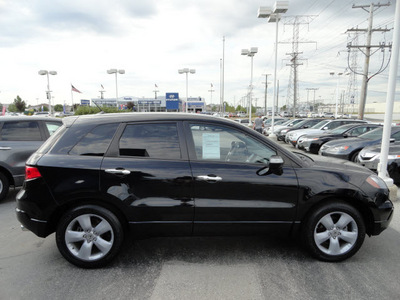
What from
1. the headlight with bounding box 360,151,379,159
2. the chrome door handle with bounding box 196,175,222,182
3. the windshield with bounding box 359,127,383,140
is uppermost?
the chrome door handle with bounding box 196,175,222,182

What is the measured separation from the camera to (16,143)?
18.7ft

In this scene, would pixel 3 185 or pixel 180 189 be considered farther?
pixel 3 185

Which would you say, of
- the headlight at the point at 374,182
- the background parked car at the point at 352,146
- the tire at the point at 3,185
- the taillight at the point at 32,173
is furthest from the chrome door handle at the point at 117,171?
the background parked car at the point at 352,146

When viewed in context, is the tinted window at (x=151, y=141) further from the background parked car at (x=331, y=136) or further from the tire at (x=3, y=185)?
the background parked car at (x=331, y=136)

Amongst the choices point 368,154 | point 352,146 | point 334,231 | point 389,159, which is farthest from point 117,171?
point 352,146

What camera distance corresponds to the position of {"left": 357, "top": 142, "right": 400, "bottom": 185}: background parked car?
6582mm

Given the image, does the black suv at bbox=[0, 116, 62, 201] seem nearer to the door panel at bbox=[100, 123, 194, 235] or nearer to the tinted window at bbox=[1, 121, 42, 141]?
the tinted window at bbox=[1, 121, 42, 141]

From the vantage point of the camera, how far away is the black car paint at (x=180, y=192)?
3016 mm

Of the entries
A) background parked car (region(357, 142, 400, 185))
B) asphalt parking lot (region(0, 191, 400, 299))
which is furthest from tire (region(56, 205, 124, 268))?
background parked car (region(357, 142, 400, 185))

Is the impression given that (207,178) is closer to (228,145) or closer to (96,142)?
(228,145)

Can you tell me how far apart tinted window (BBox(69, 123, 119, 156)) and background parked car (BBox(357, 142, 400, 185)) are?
252 inches

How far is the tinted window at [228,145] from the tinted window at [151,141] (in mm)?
242

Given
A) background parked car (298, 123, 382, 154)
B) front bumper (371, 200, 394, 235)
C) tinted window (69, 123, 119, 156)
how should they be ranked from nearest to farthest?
tinted window (69, 123, 119, 156) < front bumper (371, 200, 394, 235) < background parked car (298, 123, 382, 154)

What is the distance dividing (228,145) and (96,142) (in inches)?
58.3
